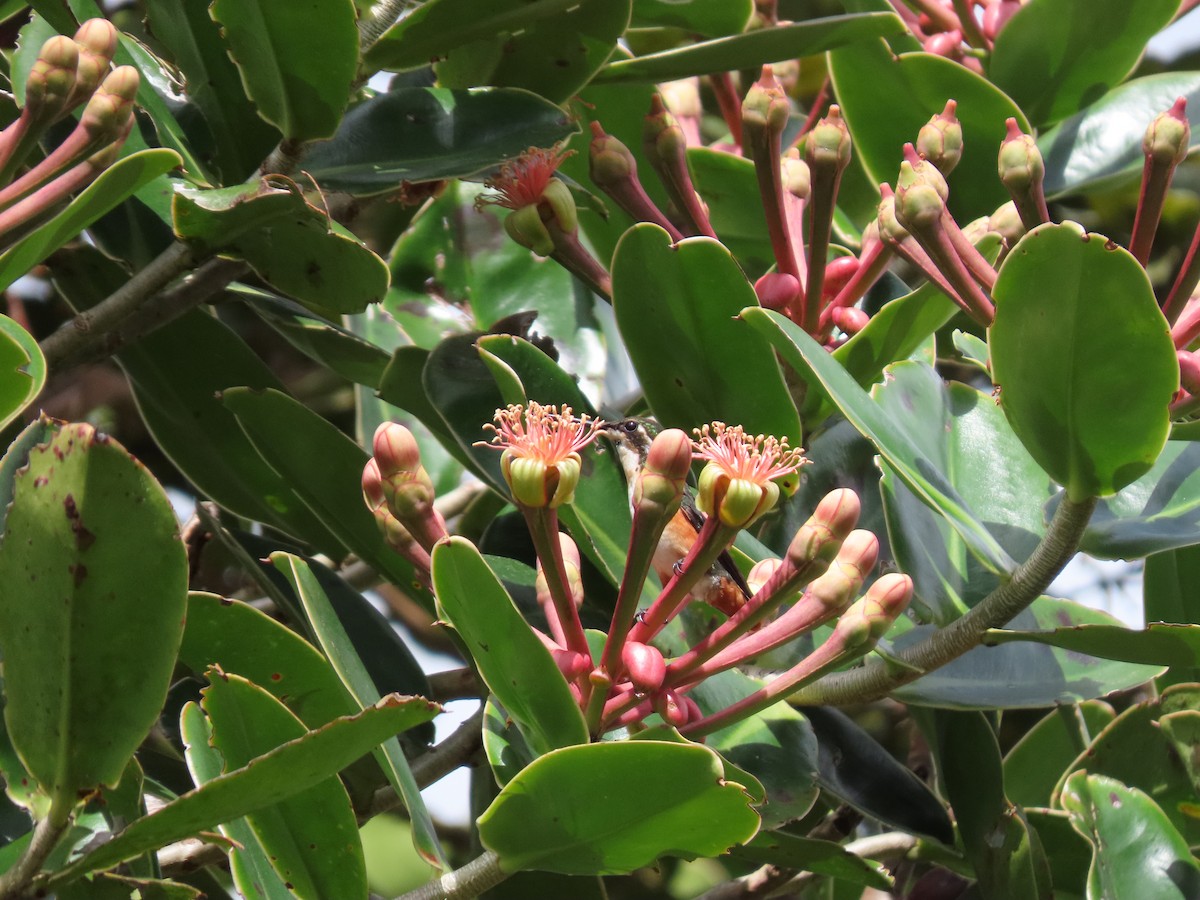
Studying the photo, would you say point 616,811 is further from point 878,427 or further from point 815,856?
point 815,856

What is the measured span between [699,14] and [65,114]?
0.79 m

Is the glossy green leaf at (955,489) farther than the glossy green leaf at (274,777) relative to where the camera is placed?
Yes

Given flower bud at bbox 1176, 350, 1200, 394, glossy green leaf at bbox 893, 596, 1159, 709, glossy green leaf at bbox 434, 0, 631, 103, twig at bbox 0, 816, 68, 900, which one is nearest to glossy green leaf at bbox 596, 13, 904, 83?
glossy green leaf at bbox 434, 0, 631, 103

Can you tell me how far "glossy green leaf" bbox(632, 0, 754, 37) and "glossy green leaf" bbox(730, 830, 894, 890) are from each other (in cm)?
92

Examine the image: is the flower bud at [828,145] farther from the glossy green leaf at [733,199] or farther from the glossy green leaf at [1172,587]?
the glossy green leaf at [1172,587]

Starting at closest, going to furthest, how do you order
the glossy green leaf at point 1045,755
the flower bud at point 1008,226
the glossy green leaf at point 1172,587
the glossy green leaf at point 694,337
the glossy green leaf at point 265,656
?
the glossy green leaf at point 265,656 → the glossy green leaf at point 694,337 → the flower bud at point 1008,226 → the glossy green leaf at point 1172,587 → the glossy green leaf at point 1045,755

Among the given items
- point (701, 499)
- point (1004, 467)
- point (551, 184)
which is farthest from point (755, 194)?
point (701, 499)

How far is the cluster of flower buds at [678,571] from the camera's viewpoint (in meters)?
1.02

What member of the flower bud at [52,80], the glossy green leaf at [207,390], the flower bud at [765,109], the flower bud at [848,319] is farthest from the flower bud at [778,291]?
the flower bud at [52,80]

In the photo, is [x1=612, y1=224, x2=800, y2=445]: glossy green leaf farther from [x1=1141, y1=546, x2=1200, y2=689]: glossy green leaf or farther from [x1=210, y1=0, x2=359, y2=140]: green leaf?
[x1=1141, y1=546, x2=1200, y2=689]: glossy green leaf

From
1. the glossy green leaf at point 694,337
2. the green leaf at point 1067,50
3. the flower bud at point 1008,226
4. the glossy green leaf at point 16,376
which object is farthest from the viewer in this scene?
the green leaf at point 1067,50

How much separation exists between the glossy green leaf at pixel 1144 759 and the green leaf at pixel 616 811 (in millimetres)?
652

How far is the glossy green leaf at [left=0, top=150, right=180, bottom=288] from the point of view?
1.07 metres

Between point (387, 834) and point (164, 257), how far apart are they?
1.20 m
